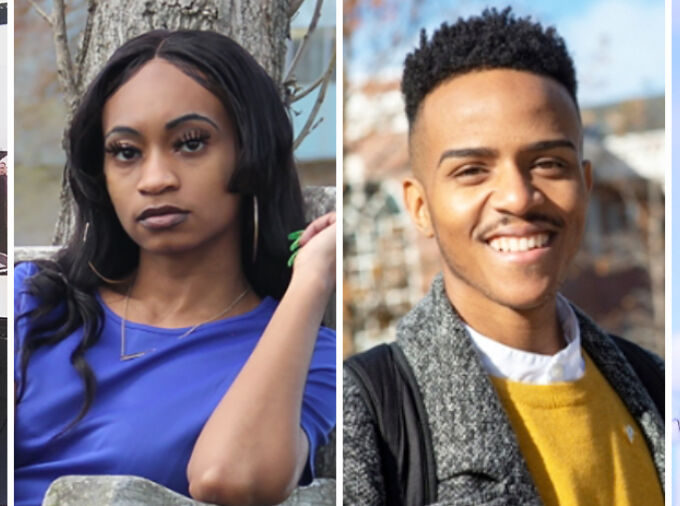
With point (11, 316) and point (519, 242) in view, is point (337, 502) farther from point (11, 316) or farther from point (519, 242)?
point (11, 316)

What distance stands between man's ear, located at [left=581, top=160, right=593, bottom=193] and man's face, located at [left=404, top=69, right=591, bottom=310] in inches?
1.8

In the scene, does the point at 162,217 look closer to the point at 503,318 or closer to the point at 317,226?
the point at 317,226

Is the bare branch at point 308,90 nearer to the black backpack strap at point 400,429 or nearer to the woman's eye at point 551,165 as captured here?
the woman's eye at point 551,165

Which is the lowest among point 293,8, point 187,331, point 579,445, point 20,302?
point 579,445

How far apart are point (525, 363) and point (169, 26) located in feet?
5.76

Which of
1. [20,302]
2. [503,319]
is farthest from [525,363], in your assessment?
[20,302]

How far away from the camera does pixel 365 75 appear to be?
375 cm

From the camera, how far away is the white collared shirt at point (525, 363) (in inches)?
139

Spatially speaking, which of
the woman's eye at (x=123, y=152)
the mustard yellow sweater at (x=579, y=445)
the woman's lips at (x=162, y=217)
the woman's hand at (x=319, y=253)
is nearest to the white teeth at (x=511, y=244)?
the mustard yellow sweater at (x=579, y=445)

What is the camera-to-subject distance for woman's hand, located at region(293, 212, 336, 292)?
3715mm

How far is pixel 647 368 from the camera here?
3.64 m

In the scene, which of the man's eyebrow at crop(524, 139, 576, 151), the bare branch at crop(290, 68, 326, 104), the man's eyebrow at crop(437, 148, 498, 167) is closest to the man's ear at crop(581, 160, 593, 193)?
the man's eyebrow at crop(524, 139, 576, 151)

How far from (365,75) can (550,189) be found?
766 millimetres

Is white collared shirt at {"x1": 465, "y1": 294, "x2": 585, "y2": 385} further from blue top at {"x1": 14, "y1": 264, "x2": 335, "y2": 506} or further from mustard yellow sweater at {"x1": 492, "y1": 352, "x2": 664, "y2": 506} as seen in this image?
blue top at {"x1": 14, "y1": 264, "x2": 335, "y2": 506}
